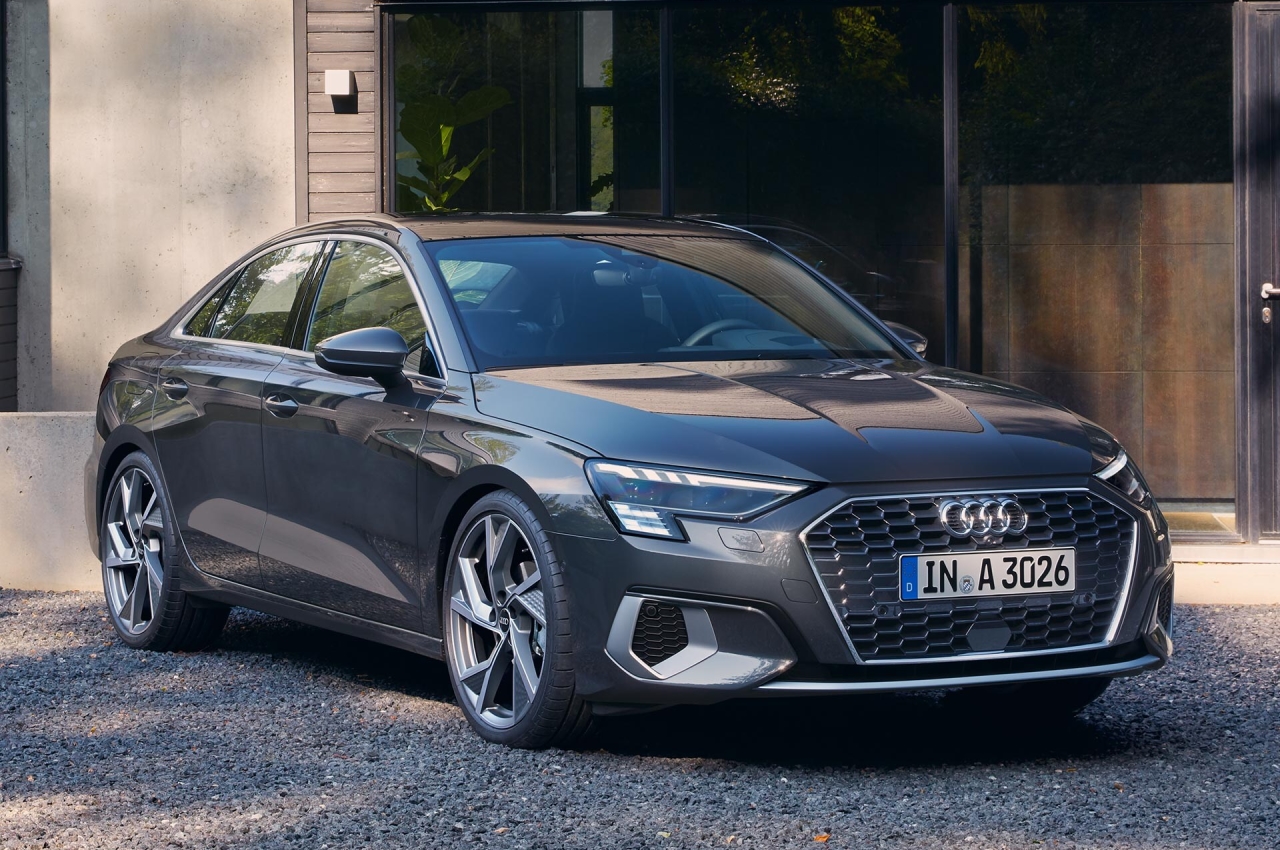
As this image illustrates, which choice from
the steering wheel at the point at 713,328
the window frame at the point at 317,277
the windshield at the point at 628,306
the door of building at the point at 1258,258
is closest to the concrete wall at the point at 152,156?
the window frame at the point at 317,277

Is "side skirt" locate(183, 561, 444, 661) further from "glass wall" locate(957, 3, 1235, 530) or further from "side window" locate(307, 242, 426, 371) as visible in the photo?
"glass wall" locate(957, 3, 1235, 530)

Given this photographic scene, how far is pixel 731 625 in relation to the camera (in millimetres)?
4746

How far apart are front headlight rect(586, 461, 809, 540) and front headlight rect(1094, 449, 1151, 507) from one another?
0.94 m

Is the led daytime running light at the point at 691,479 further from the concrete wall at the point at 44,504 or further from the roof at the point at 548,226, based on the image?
the concrete wall at the point at 44,504

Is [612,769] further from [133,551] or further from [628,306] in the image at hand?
[133,551]

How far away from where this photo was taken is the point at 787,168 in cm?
1036

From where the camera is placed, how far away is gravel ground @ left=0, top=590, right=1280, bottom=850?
14.6ft

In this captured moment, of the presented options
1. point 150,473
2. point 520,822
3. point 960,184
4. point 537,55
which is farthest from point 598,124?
point 520,822

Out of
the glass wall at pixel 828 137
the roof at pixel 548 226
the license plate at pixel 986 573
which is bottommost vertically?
the license plate at pixel 986 573

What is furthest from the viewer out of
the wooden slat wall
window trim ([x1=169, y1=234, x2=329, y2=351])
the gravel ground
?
the wooden slat wall

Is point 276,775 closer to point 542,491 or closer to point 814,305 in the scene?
point 542,491

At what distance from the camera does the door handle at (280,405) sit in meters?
6.26

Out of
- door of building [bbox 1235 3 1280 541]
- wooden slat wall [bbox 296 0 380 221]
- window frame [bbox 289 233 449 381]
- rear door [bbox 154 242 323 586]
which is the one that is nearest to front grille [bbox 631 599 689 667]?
window frame [bbox 289 233 449 381]

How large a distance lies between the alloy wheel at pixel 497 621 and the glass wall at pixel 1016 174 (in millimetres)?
5368
